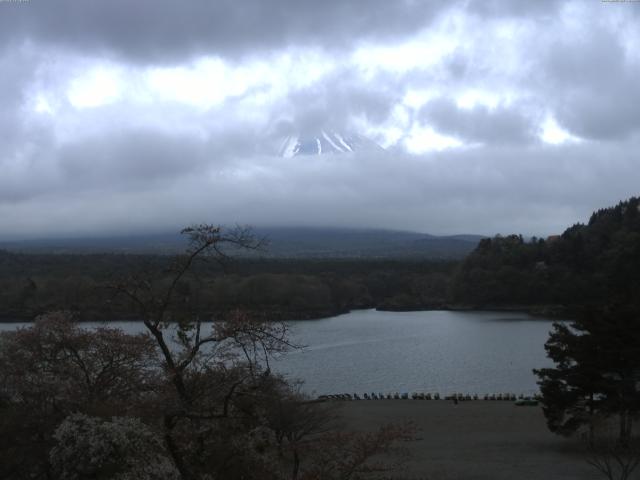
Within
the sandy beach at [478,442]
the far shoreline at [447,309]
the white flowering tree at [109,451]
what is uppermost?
the white flowering tree at [109,451]

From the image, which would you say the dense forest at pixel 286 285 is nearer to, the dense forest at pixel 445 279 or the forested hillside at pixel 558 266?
the dense forest at pixel 445 279

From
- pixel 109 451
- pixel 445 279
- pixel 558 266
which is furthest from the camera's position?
pixel 445 279

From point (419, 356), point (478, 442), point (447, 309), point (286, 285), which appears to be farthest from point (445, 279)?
point (478, 442)

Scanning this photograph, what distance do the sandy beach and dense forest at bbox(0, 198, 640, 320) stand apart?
25272mm

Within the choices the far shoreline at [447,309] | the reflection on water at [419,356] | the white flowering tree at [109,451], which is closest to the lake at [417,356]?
the reflection on water at [419,356]

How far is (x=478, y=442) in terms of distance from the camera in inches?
651

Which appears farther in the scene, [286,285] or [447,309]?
[447,309]

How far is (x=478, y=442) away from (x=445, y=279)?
191ft

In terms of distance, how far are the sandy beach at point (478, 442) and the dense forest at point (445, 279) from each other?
2527cm

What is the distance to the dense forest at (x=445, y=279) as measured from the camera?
51.5 meters

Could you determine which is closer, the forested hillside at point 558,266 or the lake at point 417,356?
the lake at point 417,356

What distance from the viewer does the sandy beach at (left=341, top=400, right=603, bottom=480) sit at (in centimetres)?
1341

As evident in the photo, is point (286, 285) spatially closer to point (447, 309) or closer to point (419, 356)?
point (447, 309)

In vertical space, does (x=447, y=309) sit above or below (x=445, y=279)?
below
